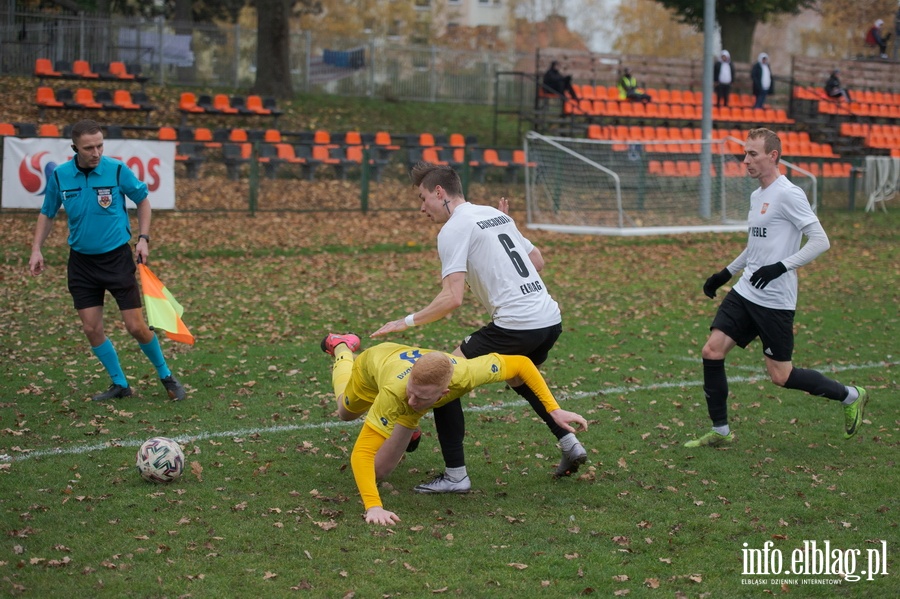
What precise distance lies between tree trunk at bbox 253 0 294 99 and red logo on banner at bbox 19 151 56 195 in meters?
14.6

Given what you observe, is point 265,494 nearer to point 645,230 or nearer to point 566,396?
point 566,396

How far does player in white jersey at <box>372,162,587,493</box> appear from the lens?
560 cm

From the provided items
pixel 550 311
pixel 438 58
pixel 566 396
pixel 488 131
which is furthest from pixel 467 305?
pixel 438 58

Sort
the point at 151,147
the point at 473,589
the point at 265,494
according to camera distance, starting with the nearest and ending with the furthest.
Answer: the point at 473,589 < the point at 265,494 < the point at 151,147

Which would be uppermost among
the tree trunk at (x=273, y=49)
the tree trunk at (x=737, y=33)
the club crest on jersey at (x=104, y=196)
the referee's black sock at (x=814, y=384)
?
the tree trunk at (x=737, y=33)

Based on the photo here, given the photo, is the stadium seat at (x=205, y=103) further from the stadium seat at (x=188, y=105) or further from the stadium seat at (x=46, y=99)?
the stadium seat at (x=46, y=99)

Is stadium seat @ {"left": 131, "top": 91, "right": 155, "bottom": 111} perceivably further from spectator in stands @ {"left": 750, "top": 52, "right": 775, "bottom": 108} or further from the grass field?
spectator in stands @ {"left": 750, "top": 52, "right": 775, "bottom": 108}

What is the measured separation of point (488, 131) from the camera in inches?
1210

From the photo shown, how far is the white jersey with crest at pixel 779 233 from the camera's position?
21.2 ft

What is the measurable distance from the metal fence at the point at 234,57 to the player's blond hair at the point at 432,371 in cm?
2795

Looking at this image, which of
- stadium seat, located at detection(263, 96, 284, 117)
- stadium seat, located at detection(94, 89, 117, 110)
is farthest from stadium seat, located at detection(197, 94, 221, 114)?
stadium seat, located at detection(94, 89, 117, 110)

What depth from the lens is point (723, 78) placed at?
2762cm

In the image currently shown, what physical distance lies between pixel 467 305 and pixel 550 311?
6.39m

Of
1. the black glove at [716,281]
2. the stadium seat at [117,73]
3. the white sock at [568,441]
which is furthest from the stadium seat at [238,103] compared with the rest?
the white sock at [568,441]
